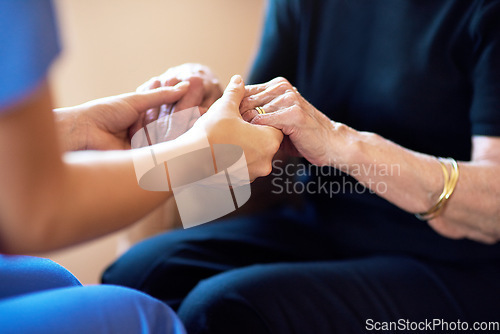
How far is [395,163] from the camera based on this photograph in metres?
0.62

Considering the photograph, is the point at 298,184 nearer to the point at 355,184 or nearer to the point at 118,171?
the point at 355,184

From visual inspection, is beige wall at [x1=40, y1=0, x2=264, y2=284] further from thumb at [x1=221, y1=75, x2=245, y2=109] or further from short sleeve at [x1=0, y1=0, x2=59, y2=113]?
short sleeve at [x1=0, y1=0, x2=59, y2=113]

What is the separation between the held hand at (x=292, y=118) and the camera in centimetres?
54

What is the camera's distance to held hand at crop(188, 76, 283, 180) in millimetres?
473

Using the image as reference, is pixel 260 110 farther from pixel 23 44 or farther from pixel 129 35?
pixel 129 35

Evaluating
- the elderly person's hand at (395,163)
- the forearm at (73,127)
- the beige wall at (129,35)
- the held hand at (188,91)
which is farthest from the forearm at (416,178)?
the beige wall at (129,35)

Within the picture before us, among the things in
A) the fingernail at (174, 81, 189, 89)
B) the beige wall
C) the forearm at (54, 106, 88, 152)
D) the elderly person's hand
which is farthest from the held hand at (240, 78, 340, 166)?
the beige wall

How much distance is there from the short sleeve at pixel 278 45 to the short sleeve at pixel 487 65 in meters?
0.29

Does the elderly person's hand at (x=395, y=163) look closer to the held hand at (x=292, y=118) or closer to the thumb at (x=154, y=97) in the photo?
the held hand at (x=292, y=118)

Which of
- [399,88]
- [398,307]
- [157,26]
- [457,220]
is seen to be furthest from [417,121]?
[157,26]

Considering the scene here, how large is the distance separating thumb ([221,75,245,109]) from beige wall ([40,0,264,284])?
520 millimetres

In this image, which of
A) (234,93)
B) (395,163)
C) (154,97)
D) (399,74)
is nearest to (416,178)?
(395,163)

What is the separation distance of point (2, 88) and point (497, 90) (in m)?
0.63

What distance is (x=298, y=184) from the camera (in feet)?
3.06
